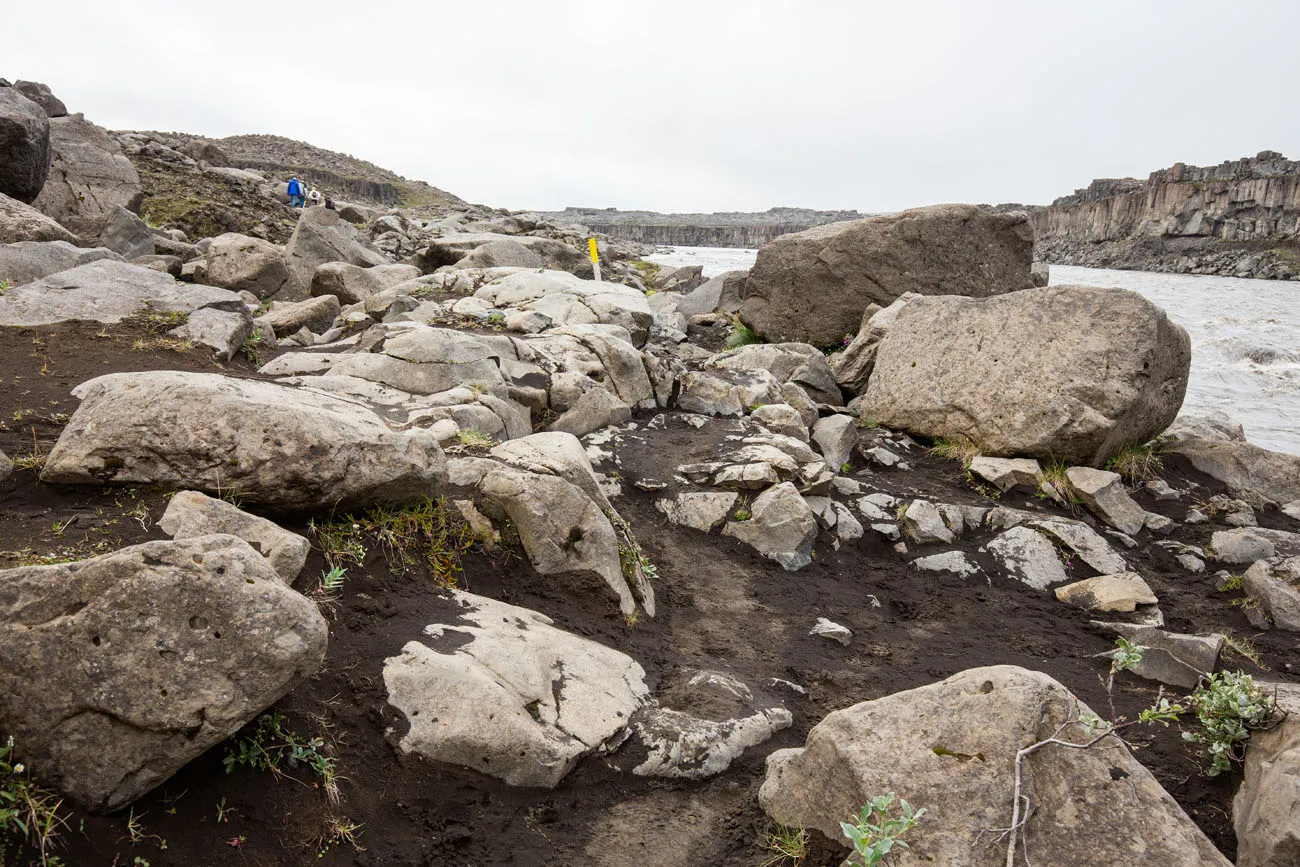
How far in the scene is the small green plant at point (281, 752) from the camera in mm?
3348

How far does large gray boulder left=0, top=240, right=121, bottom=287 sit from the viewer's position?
1019cm

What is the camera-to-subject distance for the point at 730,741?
474 centimetres

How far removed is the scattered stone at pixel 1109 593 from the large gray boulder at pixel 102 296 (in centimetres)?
1078

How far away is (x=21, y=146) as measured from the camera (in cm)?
1345

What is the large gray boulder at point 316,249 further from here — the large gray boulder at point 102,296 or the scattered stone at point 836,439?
the scattered stone at point 836,439

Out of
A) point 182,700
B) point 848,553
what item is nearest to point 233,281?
point 848,553

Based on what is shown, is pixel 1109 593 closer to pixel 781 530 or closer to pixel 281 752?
pixel 781 530

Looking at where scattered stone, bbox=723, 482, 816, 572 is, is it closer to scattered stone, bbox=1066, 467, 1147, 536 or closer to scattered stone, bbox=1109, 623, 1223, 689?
scattered stone, bbox=1109, 623, 1223, 689

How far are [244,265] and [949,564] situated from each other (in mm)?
13002

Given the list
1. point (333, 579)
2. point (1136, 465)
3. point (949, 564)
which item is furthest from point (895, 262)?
point (333, 579)

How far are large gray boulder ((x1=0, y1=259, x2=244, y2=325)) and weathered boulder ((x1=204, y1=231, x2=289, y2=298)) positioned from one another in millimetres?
2859

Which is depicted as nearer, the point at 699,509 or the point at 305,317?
the point at 699,509

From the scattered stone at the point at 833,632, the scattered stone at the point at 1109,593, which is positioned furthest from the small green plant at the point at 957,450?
the scattered stone at the point at 833,632

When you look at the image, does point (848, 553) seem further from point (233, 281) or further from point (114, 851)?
point (233, 281)
